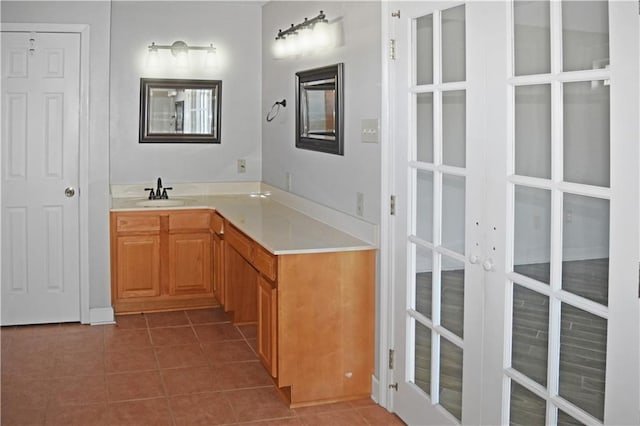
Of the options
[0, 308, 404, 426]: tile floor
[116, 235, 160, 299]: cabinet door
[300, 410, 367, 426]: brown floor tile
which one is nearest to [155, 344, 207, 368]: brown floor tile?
[0, 308, 404, 426]: tile floor

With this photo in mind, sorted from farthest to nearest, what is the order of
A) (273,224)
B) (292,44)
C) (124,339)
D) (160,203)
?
(160,203) → (292,44) → (124,339) → (273,224)

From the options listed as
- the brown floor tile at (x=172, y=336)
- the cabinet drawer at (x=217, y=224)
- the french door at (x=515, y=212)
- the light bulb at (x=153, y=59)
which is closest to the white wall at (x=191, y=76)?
the light bulb at (x=153, y=59)

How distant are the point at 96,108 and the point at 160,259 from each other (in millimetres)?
1223

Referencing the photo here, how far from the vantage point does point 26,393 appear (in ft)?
13.6

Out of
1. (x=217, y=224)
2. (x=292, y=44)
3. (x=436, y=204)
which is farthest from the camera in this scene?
(x=217, y=224)

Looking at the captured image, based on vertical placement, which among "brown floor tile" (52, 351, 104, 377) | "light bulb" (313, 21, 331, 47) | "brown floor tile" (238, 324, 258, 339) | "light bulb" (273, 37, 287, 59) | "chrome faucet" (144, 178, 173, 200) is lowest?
"brown floor tile" (52, 351, 104, 377)

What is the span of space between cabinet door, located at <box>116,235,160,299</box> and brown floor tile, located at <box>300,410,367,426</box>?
7.85 feet

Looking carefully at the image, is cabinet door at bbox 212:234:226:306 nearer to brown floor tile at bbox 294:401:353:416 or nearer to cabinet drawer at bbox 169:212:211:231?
cabinet drawer at bbox 169:212:211:231

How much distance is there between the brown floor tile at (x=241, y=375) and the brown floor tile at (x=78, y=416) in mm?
686

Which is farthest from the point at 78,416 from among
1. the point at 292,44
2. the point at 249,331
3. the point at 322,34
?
the point at 292,44

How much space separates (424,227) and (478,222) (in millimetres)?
514

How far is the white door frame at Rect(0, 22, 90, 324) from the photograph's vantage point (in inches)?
211

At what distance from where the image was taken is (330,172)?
4691 millimetres

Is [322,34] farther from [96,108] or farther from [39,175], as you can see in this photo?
[39,175]
